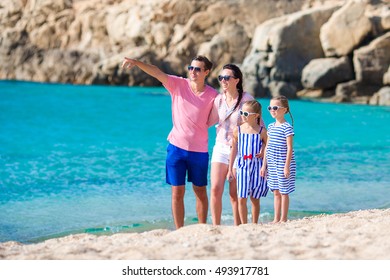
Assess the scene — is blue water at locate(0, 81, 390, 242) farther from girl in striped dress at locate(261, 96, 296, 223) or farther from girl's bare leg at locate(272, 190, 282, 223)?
girl in striped dress at locate(261, 96, 296, 223)

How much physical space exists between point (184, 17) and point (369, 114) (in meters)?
16.4

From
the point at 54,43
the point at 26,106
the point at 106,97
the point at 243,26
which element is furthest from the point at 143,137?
the point at 54,43

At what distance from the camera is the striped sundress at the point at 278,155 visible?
284 inches

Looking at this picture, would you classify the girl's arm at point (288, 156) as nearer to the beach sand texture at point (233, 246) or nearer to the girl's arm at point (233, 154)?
the girl's arm at point (233, 154)

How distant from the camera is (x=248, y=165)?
7199 mm

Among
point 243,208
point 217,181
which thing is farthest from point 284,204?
point 217,181

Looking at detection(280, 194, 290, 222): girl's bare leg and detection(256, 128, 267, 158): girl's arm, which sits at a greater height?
detection(256, 128, 267, 158): girl's arm

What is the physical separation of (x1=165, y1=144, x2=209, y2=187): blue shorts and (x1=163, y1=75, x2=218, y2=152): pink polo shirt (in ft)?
0.18

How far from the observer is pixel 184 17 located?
129 feet

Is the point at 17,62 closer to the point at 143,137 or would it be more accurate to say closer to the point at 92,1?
the point at 92,1

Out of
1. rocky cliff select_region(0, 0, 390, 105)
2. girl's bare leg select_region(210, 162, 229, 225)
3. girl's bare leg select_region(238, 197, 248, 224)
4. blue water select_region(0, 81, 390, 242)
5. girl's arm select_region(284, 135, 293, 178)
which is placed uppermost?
rocky cliff select_region(0, 0, 390, 105)

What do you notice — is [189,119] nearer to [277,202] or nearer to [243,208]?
[243,208]

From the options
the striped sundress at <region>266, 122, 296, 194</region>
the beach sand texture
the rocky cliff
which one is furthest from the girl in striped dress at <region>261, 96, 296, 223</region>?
the rocky cliff

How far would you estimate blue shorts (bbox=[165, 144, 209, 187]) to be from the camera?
22.7 feet
